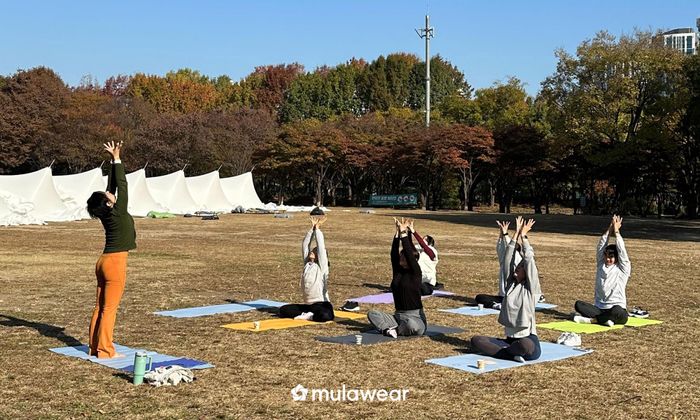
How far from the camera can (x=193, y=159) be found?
230ft

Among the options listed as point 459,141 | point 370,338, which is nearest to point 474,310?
point 370,338

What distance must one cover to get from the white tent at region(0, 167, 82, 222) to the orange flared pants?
3087 cm

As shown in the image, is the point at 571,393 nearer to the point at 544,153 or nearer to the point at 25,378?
the point at 25,378

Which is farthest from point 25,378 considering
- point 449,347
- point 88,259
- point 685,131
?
point 685,131

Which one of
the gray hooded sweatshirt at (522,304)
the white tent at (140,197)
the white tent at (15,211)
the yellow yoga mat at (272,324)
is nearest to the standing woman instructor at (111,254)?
the yellow yoga mat at (272,324)

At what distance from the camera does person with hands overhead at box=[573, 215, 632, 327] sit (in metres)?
11.6

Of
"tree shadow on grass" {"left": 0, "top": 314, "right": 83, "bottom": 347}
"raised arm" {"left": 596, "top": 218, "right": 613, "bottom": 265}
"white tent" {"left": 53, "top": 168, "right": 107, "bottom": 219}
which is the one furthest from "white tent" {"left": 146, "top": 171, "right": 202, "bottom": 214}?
"raised arm" {"left": 596, "top": 218, "right": 613, "bottom": 265}

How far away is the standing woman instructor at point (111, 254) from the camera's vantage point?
862cm

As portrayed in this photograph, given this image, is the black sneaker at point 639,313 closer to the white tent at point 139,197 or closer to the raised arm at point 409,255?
the raised arm at point 409,255

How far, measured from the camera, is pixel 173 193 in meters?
49.2

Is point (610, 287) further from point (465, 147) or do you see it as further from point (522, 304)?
point (465, 147)

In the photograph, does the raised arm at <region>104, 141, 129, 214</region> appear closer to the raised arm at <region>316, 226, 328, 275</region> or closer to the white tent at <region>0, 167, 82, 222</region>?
the raised arm at <region>316, 226, 328, 275</region>

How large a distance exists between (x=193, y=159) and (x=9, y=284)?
5560cm

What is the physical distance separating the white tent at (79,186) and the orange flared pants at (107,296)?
34.0m
